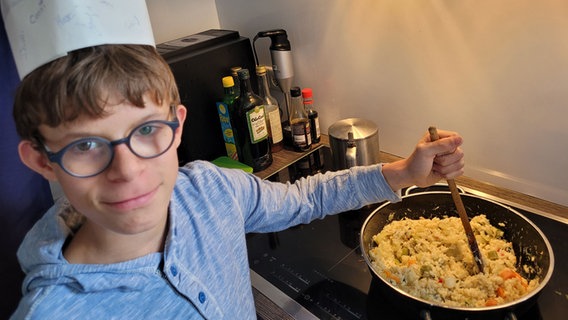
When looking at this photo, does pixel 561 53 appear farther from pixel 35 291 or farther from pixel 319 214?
pixel 35 291

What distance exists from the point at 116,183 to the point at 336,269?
484mm

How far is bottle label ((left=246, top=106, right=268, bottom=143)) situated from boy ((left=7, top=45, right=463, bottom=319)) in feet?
1.14

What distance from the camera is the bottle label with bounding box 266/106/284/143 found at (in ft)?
4.06

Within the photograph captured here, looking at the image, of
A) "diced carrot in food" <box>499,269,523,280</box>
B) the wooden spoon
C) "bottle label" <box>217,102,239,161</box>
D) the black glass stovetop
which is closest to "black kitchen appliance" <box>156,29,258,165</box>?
"bottle label" <box>217,102,239,161</box>

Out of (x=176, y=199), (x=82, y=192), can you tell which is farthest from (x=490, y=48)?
(x=82, y=192)

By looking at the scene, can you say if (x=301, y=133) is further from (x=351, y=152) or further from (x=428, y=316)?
(x=428, y=316)

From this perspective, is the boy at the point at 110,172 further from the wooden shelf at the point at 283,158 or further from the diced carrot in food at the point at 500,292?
the wooden shelf at the point at 283,158

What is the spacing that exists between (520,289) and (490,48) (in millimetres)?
481

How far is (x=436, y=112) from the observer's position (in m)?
1.06

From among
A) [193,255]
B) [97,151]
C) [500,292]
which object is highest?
[97,151]

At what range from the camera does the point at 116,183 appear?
569mm

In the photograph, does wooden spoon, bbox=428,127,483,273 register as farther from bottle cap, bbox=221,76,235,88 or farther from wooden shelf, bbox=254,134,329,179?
bottle cap, bbox=221,76,235,88

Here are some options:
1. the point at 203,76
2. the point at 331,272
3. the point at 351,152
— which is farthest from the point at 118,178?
the point at 203,76

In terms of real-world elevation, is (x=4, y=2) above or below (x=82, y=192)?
above
